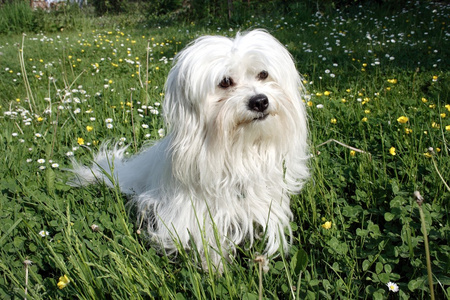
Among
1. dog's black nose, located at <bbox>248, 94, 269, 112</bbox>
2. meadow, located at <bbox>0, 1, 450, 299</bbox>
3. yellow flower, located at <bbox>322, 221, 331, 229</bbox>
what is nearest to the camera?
meadow, located at <bbox>0, 1, 450, 299</bbox>

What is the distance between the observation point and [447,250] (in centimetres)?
172

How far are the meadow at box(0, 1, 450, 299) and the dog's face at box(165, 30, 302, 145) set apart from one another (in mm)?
448

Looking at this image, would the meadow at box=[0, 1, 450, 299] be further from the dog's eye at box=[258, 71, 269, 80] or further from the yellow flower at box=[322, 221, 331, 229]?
the dog's eye at box=[258, 71, 269, 80]

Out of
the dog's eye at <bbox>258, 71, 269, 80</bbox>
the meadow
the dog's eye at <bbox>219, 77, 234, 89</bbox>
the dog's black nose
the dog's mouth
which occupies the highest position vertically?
the dog's eye at <bbox>258, 71, 269, 80</bbox>

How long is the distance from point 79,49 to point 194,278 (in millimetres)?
6300

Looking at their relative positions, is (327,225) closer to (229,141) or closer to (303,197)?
(303,197)

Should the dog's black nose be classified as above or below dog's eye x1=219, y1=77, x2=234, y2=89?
below

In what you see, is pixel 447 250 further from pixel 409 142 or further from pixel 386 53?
pixel 386 53

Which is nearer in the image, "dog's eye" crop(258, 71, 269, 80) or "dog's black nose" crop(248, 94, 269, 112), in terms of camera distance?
"dog's black nose" crop(248, 94, 269, 112)

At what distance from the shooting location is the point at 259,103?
181cm

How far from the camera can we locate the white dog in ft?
6.13

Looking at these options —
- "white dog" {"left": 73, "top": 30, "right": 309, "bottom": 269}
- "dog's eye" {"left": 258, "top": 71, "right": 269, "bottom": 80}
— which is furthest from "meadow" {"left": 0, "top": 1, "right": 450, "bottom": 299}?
"dog's eye" {"left": 258, "top": 71, "right": 269, "bottom": 80}

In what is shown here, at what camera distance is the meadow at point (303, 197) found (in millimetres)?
1650

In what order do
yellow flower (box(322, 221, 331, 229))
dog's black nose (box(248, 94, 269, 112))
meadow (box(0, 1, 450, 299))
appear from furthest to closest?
1. yellow flower (box(322, 221, 331, 229))
2. dog's black nose (box(248, 94, 269, 112))
3. meadow (box(0, 1, 450, 299))
